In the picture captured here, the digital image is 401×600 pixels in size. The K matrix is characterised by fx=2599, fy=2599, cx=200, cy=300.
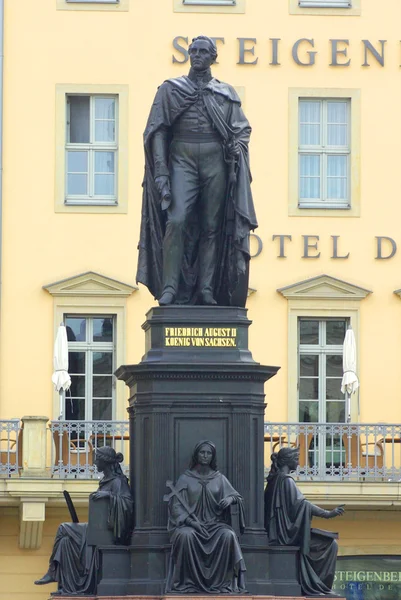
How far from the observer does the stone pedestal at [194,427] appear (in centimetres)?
2028

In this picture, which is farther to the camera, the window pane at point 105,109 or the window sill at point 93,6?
the window sill at point 93,6

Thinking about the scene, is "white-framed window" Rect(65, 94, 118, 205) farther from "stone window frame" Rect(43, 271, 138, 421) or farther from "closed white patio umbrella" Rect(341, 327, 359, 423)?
"closed white patio umbrella" Rect(341, 327, 359, 423)

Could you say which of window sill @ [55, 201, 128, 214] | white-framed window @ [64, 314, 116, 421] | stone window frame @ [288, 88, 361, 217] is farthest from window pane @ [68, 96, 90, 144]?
stone window frame @ [288, 88, 361, 217]

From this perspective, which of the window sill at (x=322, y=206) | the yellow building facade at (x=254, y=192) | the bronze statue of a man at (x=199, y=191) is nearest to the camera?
the bronze statue of a man at (x=199, y=191)

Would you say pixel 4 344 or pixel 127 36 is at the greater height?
pixel 127 36

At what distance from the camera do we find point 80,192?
1565 inches

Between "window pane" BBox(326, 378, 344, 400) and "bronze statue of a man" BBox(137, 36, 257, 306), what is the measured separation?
18446mm

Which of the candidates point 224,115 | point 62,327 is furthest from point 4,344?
point 224,115

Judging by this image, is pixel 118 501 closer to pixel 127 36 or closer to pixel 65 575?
pixel 65 575

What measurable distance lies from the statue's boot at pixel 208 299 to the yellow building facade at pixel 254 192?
17982 millimetres

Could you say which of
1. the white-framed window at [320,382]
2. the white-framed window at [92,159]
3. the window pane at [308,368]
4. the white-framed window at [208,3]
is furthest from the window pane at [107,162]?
the window pane at [308,368]

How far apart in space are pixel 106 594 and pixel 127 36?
68.4ft

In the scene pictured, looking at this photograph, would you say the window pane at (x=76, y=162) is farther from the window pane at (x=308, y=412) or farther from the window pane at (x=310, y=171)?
the window pane at (x=308, y=412)

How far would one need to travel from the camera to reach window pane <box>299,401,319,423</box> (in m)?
39.5
